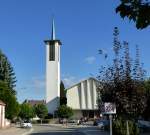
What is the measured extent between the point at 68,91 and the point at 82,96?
365cm

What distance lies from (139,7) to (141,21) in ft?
0.54

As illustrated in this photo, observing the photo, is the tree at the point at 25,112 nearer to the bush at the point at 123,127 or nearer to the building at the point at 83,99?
the building at the point at 83,99

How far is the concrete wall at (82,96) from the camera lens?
113 meters

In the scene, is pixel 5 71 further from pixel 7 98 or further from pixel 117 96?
pixel 117 96

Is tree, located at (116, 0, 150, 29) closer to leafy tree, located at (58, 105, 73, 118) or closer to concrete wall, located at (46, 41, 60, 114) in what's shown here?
leafy tree, located at (58, 105, 73, 118)

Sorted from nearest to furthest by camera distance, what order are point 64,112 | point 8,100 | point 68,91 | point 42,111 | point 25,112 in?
point 8,100, point 64,112, point 42,111, point 68,91, point 25,112

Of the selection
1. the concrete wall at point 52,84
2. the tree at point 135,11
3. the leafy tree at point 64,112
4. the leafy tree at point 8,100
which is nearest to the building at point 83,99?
the concrete wall at point 52,84

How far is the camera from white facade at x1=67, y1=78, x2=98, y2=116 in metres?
113

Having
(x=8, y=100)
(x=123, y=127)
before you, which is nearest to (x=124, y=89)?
(x=123, y=127)

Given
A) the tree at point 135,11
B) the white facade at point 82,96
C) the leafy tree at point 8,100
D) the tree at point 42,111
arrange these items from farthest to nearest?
the white facade at point 82,96
the tree at point 42,111
the leafy tree at point 8,100
the tree at point 135,11

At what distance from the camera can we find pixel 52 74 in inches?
4380

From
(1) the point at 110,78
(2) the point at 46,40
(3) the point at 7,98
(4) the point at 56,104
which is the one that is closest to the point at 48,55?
(2) the point at 46,40

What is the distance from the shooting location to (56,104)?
110 meters

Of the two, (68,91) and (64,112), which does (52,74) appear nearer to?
(68,91)
